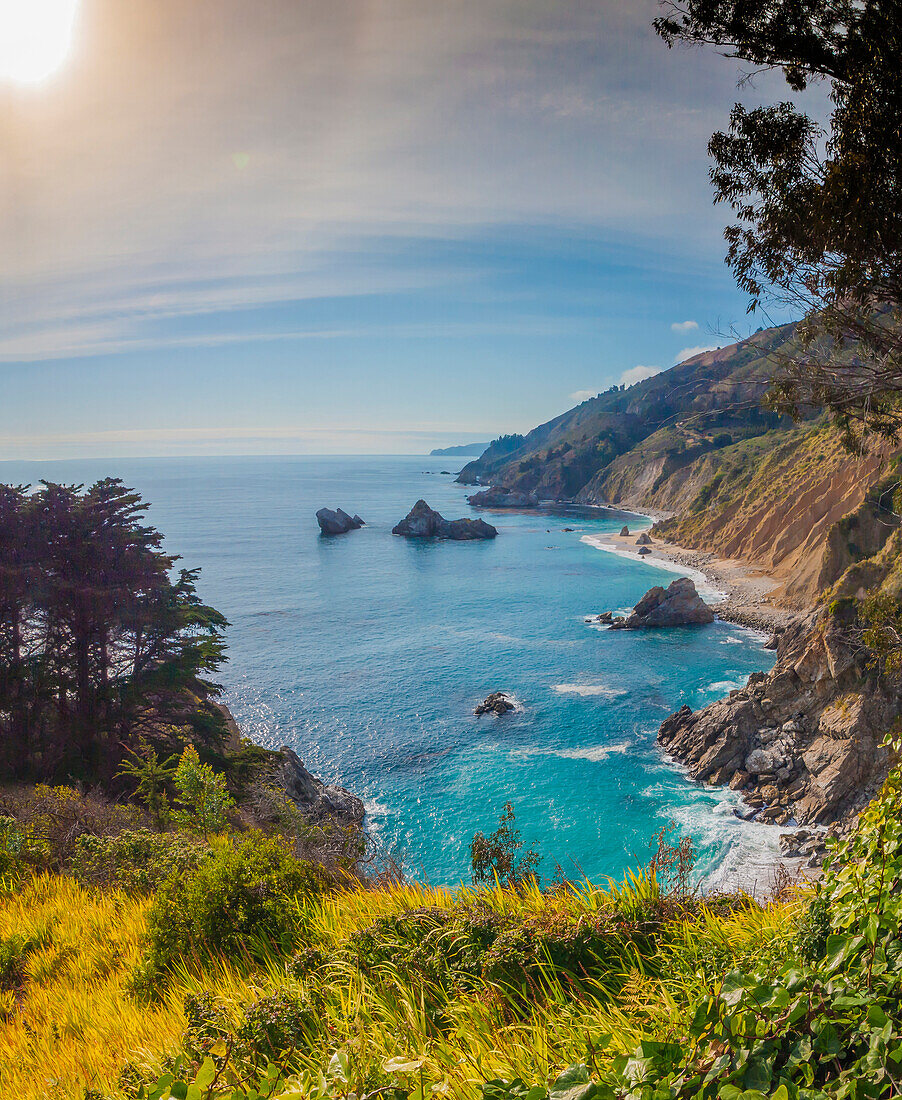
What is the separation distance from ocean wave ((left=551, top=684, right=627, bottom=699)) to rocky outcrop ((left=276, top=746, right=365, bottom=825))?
66.8 ft

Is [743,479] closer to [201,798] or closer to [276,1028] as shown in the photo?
[201,798]

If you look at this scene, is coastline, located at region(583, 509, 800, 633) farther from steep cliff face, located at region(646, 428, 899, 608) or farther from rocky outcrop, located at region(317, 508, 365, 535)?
rocky outcrop, located at region(317, 508, 365, 535)

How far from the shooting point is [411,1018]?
474 centimetres

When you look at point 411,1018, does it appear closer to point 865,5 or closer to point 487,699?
point 865,5

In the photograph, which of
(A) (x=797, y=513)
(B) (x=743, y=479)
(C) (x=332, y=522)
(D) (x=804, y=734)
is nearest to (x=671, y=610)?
(A) (x=797, y=513)

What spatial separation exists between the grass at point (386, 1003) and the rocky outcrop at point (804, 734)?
27.7 m

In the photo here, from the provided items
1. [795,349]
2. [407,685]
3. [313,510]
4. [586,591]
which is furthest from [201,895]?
[313,510]

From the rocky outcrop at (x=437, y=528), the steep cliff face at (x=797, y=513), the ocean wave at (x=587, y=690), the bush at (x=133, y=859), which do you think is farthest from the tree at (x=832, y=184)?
the rocky outcrop at (x=437, y=528)

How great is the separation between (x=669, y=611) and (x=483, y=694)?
25.8 m

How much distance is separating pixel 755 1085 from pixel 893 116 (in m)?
11.0

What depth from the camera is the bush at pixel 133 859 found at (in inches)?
351

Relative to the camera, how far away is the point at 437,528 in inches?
5162

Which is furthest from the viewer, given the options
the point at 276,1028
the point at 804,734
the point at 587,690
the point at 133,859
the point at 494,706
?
the point at 587,690

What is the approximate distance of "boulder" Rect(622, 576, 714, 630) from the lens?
205 feet
